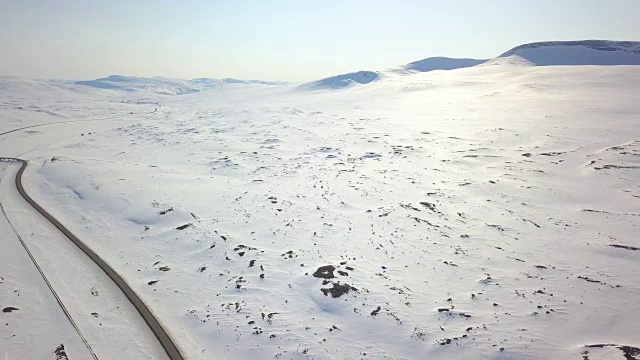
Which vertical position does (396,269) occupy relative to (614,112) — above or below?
below

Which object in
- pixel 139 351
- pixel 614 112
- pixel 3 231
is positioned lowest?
pixel 139 351

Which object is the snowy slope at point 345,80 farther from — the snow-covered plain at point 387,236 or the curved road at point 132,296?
the curved road at point 132,296

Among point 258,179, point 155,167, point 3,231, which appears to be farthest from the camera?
point 155,167

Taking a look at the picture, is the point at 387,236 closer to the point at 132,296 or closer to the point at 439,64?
the point at 132,296

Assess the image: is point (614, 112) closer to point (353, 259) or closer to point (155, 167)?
point (353, 259)

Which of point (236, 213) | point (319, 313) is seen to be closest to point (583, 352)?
point (319, 313)

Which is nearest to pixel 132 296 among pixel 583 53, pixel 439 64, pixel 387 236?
pixel 387 236

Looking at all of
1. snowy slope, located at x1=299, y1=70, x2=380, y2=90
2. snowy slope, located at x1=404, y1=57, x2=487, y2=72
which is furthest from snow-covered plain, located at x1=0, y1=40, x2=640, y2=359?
snowy slope, located at x1=404, y1=57, x2=487, y2=72
